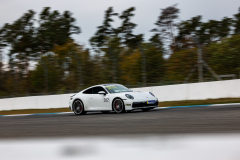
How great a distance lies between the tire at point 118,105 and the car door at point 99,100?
298 mm

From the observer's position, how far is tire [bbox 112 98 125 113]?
11531 millimetres

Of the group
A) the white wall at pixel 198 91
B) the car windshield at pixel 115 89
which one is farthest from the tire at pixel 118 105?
the white wall at pixel 198 91

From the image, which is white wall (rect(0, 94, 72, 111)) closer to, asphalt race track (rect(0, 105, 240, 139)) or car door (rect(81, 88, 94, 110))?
car door (rect(81, 88, 94, 110))

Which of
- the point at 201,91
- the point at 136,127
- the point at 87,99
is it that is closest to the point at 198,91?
the point at 201,91

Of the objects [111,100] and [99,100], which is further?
[99,100]

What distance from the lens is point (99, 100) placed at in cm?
1230

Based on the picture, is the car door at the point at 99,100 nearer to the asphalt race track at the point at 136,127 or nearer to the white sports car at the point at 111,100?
the white sports car at the point at 111,100

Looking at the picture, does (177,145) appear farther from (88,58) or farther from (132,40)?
(132,40)

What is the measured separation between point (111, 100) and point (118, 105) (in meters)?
0.36

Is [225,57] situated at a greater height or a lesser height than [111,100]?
greater

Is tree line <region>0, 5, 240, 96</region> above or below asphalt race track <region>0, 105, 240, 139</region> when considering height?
above

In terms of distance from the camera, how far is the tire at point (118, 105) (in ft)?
37.8

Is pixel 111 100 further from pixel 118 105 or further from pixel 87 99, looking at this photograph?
pixel 87 99

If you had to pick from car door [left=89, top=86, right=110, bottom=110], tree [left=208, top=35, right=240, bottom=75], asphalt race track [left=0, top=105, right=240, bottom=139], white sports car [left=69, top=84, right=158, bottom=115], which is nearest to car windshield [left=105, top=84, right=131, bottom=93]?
white sports car [left=69, top=84, right=158, bottom=115]
